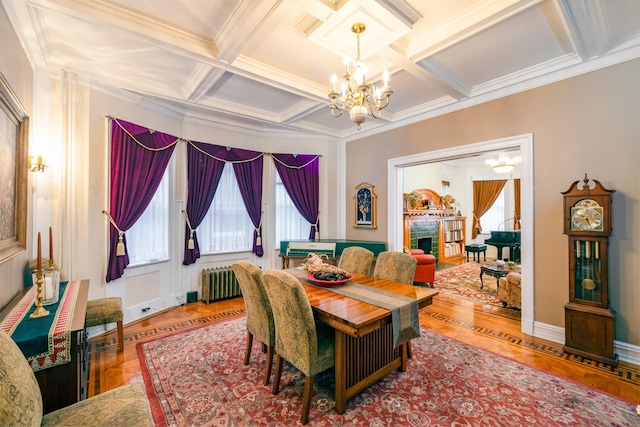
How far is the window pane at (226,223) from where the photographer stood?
4.51 meters

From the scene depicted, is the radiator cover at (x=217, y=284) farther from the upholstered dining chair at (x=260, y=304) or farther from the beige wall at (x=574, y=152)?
the beige wall at (x=574, y=152)

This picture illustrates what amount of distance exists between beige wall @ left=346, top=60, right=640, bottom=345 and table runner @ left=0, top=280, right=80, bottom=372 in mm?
4216

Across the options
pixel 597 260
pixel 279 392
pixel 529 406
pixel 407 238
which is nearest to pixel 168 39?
pixel 279 392

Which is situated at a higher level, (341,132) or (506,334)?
(341,132)

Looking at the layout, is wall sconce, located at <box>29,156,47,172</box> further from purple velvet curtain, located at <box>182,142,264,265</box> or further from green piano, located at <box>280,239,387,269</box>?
green piano, located at <box>280,239,387,269</box>

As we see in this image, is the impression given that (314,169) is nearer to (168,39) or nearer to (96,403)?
(168,39)

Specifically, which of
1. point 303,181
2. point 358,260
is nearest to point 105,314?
point 358,260

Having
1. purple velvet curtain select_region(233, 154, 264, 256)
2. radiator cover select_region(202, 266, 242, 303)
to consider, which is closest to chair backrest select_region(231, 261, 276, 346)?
radiator cover select_region(202, 266, 242, 303)

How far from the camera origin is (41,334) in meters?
1.50

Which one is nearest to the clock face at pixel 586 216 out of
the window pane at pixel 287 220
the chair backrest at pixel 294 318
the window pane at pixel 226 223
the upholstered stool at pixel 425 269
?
the upholstered stool at pixel 425 269

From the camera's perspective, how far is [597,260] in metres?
2.69

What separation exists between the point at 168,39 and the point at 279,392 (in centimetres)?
313

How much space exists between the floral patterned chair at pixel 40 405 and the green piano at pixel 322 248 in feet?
10.5

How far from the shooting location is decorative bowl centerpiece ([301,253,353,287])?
8.30 ft
